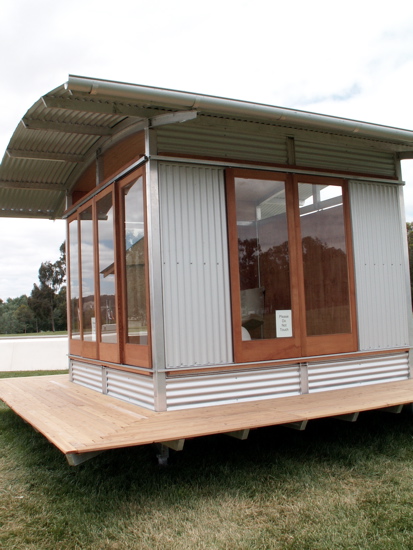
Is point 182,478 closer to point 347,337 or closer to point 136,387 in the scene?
point 136,387

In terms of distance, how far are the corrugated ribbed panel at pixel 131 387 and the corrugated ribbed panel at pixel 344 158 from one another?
265cm

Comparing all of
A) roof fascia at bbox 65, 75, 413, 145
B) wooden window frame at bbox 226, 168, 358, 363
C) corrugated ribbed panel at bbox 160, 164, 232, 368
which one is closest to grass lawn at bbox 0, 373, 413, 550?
wooden window frame at bbox 226, 168, 358, 363

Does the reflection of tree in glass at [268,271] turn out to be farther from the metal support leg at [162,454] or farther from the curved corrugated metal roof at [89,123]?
the metal support leg at [162,454]

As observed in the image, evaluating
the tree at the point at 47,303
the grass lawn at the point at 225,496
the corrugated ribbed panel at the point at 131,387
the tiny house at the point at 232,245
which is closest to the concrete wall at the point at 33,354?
the tiny house at the point at 232,245

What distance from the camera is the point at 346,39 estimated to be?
8.78 metres

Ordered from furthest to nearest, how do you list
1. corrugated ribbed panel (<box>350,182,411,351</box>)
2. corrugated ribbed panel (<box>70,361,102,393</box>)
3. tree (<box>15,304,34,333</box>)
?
tree (<box>15,304,34,333</box>) → corrugated ribbed panel (<box>70,361,102,393</box>) → corrugated ribbed panel (<box>350,182,411,351</box>)

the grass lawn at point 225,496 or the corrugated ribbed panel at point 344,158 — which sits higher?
the corrugated ribbed panel at point 344,158

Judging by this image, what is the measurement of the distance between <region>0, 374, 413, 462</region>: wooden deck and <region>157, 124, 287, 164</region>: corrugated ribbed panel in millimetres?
2313

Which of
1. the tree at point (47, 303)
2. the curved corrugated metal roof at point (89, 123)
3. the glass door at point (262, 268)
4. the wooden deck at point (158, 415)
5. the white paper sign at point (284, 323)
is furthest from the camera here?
the tree at point (47, 303)

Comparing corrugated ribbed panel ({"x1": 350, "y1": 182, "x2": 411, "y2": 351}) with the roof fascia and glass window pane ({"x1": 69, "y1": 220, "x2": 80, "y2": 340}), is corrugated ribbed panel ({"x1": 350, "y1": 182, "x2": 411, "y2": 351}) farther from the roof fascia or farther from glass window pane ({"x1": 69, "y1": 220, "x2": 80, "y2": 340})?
glass window pane ({"x1": 69, "y1": 220, "x2": 80, "y2": 340})

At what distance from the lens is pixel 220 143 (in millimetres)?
5465

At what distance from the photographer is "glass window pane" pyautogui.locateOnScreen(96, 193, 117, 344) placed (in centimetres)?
597

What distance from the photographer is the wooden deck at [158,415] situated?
3.98 m

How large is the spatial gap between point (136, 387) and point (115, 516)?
1670 mm
